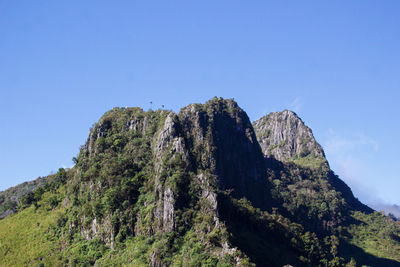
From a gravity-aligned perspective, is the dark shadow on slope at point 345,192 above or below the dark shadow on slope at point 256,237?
above

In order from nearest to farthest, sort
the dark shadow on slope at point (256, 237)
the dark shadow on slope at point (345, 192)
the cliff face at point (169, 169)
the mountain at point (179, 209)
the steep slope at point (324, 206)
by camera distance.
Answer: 1. the dark shadow on slope at point (256, 237)
2. the mountain at point (179, 209)
3. the cliff face at point (169, 169)
4. the steep slope at point (324, 206)
5. the dark shadow on slope at point (345, 192)

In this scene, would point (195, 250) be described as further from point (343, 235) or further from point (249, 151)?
point (343, 235)

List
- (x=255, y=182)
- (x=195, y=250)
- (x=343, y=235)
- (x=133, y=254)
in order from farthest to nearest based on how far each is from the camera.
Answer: (x=343, y=235), (x=255, y=182), (x=133, y=254), (x=195, y=250)

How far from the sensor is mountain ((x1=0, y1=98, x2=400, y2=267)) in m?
81.1

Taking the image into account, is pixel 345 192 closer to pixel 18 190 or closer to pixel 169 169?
pixel 169 169

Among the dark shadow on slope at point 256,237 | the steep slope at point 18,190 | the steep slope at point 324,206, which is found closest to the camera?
the dark shadow on slope at point 256,237

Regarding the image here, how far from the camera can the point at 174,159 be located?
3728 inches

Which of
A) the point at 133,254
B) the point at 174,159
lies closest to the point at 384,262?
the point at 174,159

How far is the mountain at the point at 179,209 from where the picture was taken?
81.1 m

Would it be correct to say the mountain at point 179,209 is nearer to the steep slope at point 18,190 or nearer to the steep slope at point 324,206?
the steep slope at point 324,206

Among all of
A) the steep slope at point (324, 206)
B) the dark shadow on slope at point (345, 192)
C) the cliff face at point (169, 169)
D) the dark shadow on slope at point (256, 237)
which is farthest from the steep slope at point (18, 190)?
the dark shadow on slope at point (345, 192)

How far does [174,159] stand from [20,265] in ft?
131

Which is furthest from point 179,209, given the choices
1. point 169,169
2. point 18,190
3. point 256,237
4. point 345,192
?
point 345,192

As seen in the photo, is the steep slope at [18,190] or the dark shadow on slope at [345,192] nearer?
the steep slope at [18,190]
